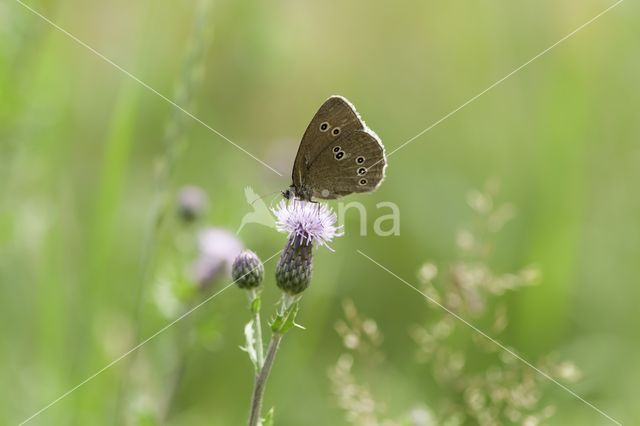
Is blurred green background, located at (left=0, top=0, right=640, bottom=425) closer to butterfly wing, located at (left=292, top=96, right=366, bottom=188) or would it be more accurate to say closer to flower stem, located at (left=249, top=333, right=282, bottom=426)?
butterfly wing, located at (left=292, top=96, right=366, bottom=188)

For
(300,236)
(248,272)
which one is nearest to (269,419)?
(248,272)

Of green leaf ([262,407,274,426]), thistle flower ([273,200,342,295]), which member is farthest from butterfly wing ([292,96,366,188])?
green leaf ([262,407,274,426])

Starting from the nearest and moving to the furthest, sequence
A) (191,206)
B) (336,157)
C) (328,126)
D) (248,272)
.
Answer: (248,272) < (328,126) < (336,157) < (191,206)

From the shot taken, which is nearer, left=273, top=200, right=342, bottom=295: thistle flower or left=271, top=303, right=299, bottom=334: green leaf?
left=271, top=303, right=299, bottom=334: green leaf

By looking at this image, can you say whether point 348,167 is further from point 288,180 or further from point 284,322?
point 288,180

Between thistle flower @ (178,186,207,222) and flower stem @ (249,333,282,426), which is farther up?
thistle flower @ (178,186,207,222)

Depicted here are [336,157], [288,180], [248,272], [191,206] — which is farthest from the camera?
[288,180]

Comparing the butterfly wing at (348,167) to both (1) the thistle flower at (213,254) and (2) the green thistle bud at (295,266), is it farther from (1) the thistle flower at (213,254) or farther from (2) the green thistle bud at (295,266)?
(1) the thistle flower at (213,254)
